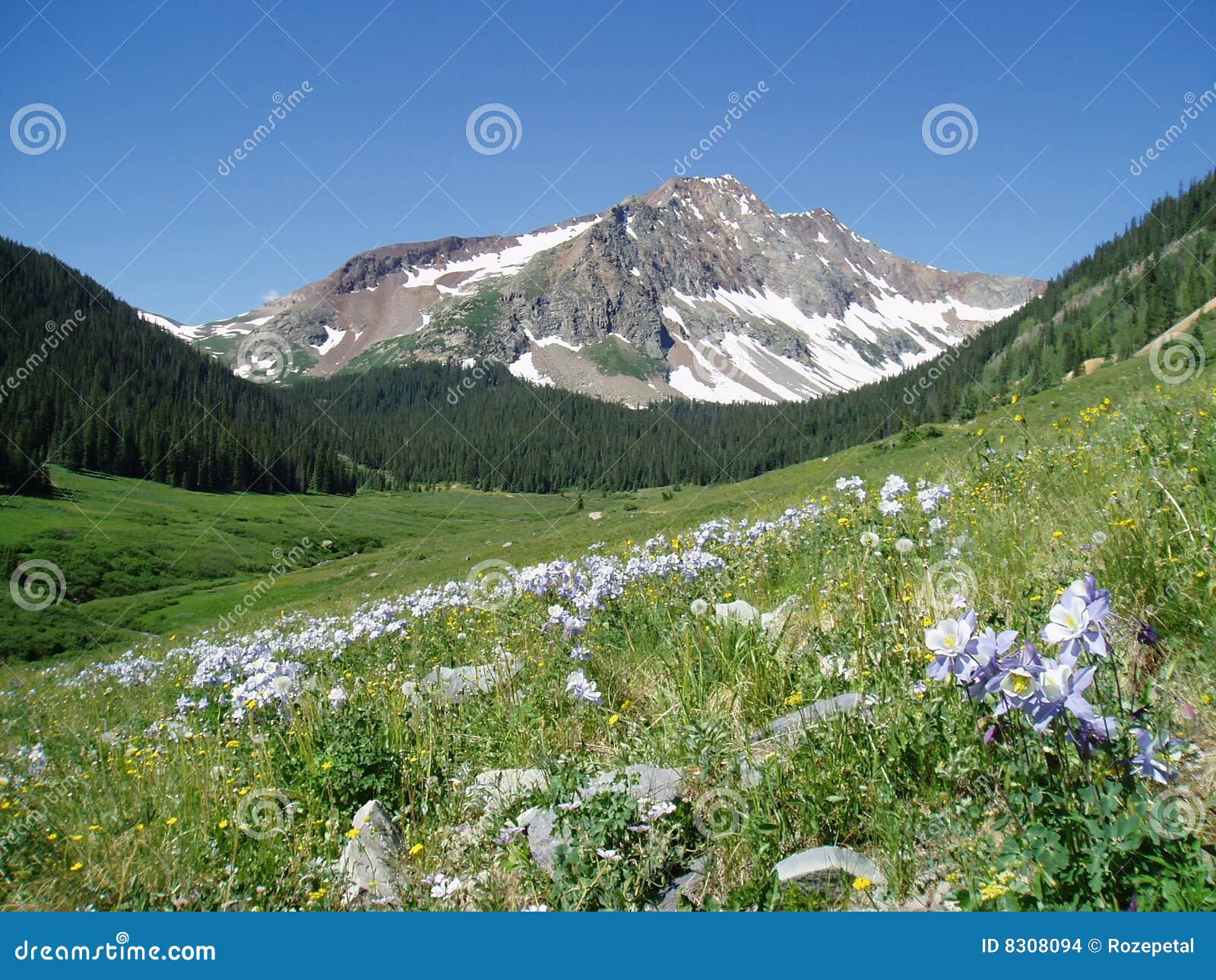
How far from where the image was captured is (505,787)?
3918mm

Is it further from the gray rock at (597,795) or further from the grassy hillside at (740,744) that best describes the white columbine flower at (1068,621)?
the gray rock at (597,795)

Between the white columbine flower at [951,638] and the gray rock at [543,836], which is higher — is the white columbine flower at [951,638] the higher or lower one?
the higher one

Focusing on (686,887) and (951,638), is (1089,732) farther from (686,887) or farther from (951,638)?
(686,887)

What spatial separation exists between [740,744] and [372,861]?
199 centimetres

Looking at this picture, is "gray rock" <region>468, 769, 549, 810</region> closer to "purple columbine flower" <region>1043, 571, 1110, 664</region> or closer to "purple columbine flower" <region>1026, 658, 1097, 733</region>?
"purple columbine flower" <region>1026, 658, 1097, 733</region>

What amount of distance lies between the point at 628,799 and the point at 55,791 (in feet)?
13.8

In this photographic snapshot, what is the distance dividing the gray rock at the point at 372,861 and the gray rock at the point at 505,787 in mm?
466

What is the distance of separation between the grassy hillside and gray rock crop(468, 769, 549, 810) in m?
0.04

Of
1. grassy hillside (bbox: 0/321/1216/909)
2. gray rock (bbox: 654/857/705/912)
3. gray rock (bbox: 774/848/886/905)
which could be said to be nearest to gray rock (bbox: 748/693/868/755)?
grassy hillside (bbox: 0/321/1216/909)

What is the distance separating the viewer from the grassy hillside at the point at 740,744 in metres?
2.51

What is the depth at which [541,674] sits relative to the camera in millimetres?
5266

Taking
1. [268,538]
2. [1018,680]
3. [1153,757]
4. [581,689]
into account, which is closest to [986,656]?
[1018,680]

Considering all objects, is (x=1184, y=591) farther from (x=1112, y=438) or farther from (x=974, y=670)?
(x=1112, y=438)

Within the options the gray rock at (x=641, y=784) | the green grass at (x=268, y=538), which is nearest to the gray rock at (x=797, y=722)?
the gray rock at (x=641, y=784)
